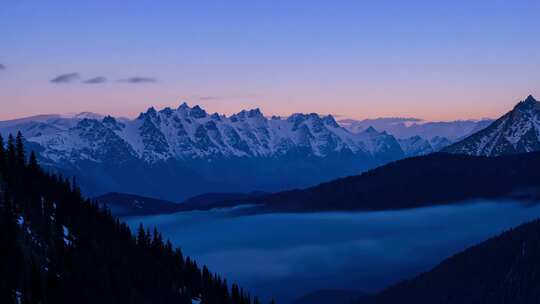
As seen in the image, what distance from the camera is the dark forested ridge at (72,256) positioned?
4914 inches

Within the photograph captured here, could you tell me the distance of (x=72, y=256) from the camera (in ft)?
463

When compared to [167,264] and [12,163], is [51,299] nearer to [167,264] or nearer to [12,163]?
[12,163]

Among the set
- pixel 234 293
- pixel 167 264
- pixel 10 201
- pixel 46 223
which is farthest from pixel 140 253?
pixel 10 201

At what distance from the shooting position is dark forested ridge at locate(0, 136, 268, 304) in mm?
124812

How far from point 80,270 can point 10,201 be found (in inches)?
671

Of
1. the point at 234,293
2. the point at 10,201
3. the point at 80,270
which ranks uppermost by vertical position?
the point at 10,201

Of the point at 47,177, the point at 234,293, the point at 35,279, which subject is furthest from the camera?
the point at 234,293

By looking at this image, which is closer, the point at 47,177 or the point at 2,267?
the point at 2,267

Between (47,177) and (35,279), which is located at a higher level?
(47,177)

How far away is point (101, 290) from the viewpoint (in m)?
144

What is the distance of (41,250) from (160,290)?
120 ft

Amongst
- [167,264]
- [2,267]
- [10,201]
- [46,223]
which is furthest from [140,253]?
[2,267]

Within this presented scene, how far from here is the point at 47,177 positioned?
179 meters

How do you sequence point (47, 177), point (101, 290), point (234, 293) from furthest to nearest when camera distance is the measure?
1. point (234, 293)
2. point (47, 177)
3. point (101, 290)
